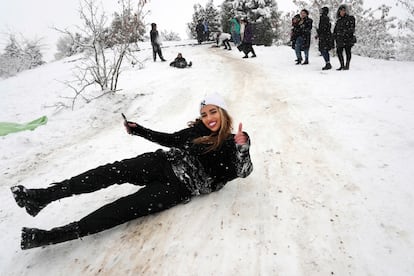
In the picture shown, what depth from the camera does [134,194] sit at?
2.50 metres

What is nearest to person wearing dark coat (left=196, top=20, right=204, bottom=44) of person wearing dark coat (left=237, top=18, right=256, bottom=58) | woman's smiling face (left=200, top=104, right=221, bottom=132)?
person wearing dark coat (left=237, top=18, right=256, bottom=58)

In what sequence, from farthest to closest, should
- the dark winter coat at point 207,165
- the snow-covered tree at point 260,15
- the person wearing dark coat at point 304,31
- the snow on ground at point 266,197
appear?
the snow-covered tree at point 260,15 → the person wearing dark coat at point 304,31 → the dark winter coat at point 207,165 → the snow on ground at point 266,197

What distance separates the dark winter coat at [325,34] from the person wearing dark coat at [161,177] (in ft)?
21.6

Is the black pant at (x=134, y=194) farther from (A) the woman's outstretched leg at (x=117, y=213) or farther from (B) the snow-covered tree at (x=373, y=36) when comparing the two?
(B) the snow-covered tree at (x=373, y=36)

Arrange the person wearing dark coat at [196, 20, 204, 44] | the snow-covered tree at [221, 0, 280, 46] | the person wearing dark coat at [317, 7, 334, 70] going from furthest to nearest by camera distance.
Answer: the snow-covered tree at [221, 0, 280, 46]
the person wearing dark coat at [196, 20, 204, 44]
the person wearing dark coat at [317, 7, 334, 70]

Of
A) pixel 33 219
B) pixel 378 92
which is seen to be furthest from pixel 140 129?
pixel 378 92

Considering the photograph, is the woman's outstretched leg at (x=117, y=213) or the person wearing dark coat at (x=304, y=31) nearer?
the woman's outstretched leg at (x=117, y=213)

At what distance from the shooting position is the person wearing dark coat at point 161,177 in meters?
2.34

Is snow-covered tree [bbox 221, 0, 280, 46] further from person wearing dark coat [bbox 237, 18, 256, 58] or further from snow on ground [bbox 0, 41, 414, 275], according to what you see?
snow on ground [bbox 0, 41, 414, 275]

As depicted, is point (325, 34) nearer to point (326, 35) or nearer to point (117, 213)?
point (326, 35)

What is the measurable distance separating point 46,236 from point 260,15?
22758 millimetres

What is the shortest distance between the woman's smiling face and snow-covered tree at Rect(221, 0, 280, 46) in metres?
20.5

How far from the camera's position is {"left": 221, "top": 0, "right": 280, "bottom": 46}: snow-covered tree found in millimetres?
22219

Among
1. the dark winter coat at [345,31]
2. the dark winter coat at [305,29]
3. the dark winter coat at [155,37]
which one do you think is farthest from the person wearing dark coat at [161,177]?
the dark winter coat at [155,37]
